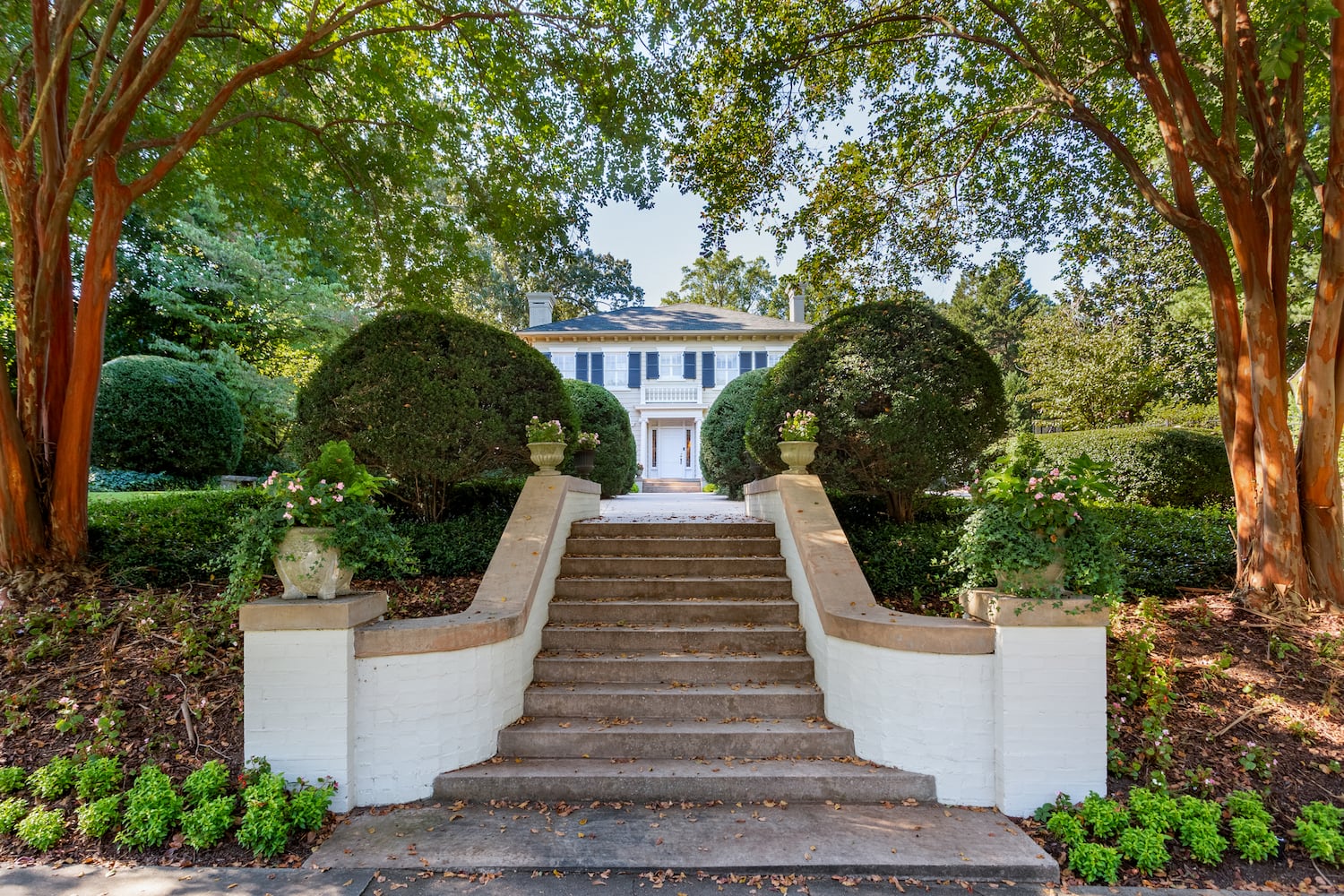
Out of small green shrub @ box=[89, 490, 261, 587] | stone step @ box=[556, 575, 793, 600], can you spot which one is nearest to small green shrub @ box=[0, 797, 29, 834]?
small green shrub @ box=[89, 490, 261, 587]

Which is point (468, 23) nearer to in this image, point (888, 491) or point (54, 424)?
point (54, 424)

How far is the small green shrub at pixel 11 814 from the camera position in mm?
2684

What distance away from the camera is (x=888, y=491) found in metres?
5.63

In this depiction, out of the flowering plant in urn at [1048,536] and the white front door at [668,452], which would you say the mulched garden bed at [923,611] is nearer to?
the flowering plant in urn at [1048,536]

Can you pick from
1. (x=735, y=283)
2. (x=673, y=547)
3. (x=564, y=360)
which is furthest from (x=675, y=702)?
(x=735, y=283)

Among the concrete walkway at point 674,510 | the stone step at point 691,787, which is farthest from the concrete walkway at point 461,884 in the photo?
the concrete walkway at point 674,510

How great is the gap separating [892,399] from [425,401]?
4189mm

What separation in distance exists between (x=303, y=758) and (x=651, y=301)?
96.0 feet

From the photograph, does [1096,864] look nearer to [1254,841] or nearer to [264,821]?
[1254,841]

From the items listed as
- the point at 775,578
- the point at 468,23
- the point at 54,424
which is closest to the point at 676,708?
the point at 775,578

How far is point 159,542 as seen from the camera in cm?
477

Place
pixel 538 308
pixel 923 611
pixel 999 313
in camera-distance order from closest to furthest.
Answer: pixel 923 611, pixel 538 308, pixel 999 313

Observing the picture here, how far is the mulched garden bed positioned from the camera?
8.91 feet

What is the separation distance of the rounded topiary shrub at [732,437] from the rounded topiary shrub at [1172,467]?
504cm
